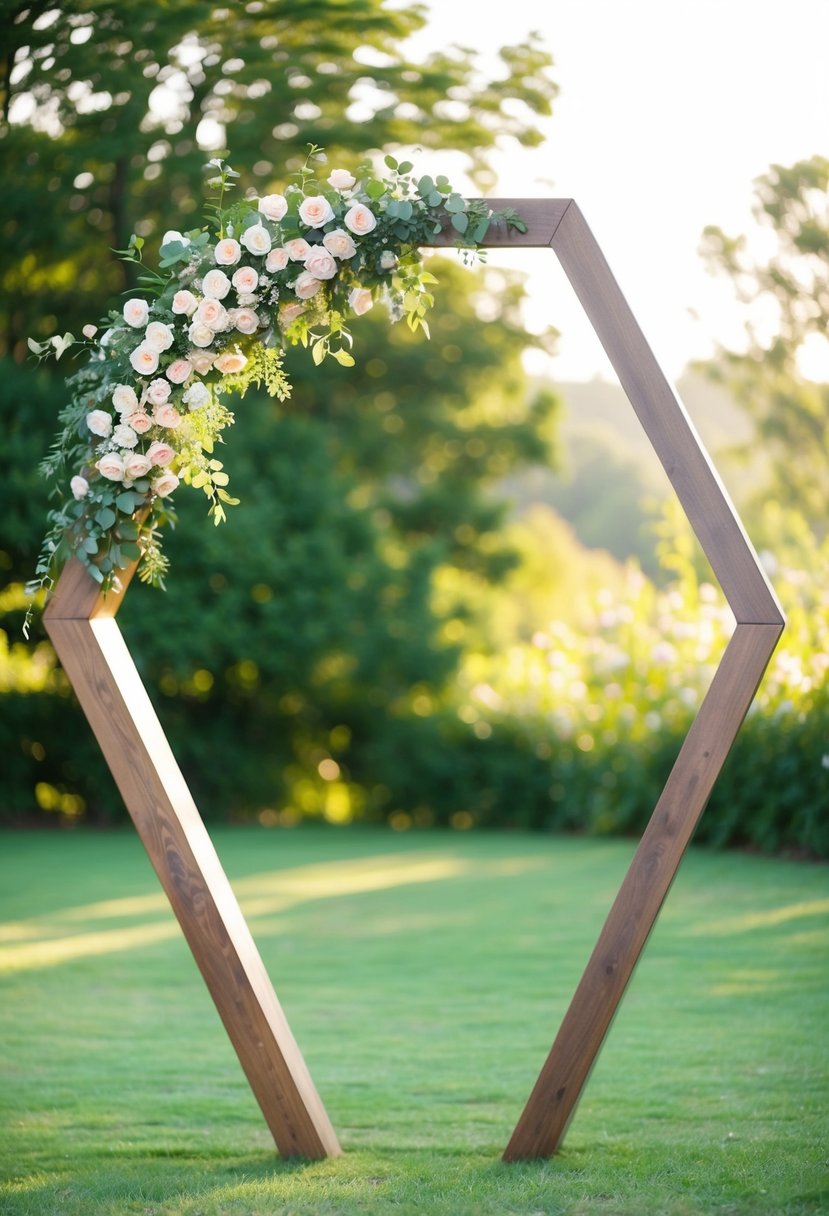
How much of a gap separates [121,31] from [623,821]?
7.02 meters

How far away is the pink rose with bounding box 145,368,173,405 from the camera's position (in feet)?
10.4

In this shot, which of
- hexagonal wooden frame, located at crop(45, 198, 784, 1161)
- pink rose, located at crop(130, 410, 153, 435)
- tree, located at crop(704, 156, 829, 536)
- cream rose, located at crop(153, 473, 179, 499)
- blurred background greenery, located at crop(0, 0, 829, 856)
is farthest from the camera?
tree, located at crop(704, 156, 829, 536)

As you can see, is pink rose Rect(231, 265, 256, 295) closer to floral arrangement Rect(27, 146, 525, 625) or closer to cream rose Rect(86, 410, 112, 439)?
floral arrangement Rect(27, 146, 525, 625)

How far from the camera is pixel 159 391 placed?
3.16 m

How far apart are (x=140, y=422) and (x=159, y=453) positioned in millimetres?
97

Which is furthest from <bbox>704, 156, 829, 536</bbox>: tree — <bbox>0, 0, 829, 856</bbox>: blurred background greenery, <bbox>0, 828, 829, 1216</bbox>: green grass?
<bbox>0, 828, 829, 1216</bbox>: green grass

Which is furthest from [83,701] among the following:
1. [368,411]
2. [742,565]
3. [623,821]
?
[368,411]

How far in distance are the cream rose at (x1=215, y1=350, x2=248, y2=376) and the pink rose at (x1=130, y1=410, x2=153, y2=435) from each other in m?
0.25

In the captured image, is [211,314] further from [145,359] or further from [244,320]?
[145,359]

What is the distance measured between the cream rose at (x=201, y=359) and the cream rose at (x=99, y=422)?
0.90 ft

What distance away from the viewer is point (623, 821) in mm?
9789

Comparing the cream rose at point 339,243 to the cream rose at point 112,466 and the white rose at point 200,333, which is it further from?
the cream rose at point 112,466

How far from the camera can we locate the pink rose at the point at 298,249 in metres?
3.15

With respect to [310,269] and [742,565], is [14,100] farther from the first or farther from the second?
[742,565]
